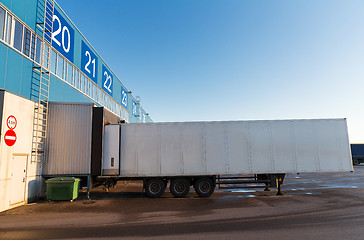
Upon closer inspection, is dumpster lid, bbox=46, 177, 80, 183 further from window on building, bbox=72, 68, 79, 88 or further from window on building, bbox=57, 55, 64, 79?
window on building, bbox=72, 68, 79, 88

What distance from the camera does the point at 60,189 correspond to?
1132cm

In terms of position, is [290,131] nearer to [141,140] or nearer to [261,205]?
[261,205]

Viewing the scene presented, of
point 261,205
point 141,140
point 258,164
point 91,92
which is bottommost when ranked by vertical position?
point 261,205

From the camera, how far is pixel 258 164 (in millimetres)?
12258

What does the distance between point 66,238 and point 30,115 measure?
24.5ft

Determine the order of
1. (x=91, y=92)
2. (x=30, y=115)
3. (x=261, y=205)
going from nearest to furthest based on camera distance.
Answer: (x=261, y=205)
(x=30, y=115)
(x=91, y=92)

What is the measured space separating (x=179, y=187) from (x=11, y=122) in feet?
28.2

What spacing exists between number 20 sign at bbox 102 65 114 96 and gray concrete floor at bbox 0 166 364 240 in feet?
50.3

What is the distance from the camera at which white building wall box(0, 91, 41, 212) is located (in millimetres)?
9484

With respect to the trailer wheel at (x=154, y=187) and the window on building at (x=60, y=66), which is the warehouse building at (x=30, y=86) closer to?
the window on building at (x=60, y=66)

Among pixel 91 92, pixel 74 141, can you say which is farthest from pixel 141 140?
pixel 91 92

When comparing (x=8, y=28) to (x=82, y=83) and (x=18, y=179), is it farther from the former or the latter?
(x=82, y=83)

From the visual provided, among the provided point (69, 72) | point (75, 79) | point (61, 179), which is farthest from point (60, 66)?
point (61, 179)

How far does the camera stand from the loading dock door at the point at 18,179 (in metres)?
9.98
